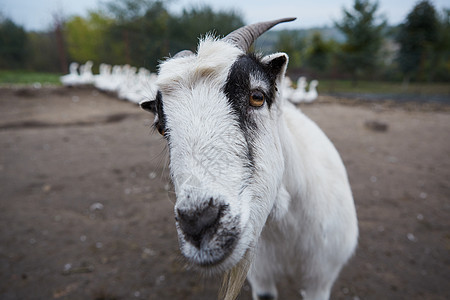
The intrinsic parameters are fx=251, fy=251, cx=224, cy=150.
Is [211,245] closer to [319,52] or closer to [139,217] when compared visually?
[139,217]

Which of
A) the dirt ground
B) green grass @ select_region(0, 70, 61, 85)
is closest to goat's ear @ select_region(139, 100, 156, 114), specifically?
the dirt ground

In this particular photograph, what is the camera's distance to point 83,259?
11.8 ft

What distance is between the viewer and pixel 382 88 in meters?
23.0

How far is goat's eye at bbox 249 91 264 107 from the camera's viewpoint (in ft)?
4.49

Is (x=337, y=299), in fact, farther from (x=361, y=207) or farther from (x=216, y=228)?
(x=216, y=228)

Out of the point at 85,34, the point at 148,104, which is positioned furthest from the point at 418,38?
the point at 85,34

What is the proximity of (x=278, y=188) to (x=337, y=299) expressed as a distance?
2.34 meters

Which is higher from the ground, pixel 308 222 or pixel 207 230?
pixel 207 230

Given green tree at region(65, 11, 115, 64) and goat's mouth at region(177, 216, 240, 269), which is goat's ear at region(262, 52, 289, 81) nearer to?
goat's mouth at region(177, 216, 240, 269)

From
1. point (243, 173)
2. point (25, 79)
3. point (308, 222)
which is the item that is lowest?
point (25, 79)

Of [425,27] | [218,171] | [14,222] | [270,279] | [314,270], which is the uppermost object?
[425,27]

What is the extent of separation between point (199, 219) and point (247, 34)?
47.4 inches

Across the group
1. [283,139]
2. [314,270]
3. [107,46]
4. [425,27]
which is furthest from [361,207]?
[107,46]

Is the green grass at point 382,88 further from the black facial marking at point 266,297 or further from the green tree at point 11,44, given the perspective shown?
the green tree at point 11,44
